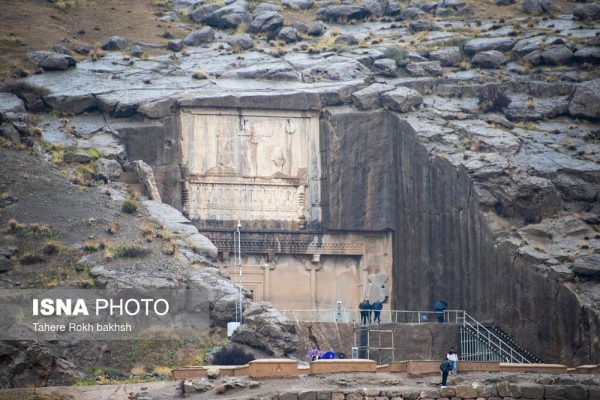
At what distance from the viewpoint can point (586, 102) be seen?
259ft

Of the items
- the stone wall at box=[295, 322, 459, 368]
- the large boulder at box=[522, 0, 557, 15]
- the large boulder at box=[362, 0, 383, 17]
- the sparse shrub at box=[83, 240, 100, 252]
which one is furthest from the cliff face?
the large boulder at box=[522, 0, 557, 15]

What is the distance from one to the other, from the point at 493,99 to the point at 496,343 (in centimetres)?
1399

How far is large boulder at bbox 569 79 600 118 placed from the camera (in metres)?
78.8

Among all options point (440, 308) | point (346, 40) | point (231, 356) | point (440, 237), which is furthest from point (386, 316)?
point (346, 40)

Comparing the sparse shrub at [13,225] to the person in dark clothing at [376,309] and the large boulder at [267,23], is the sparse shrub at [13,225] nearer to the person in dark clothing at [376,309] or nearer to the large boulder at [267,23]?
the person in dark clothing at [376,309]

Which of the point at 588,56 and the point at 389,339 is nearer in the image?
the point at 389,339

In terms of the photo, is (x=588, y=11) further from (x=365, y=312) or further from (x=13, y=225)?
(x=13, y=225)

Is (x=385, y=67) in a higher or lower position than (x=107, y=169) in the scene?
higher

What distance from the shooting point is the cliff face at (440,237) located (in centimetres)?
6750

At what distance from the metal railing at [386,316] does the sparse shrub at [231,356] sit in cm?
763

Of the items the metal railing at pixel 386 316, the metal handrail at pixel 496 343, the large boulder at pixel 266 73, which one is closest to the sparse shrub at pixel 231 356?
the metal railing at pixel 386 316

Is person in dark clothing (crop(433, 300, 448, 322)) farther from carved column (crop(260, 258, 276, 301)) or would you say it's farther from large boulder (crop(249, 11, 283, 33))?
large boulder (crop(249, 11, 283, 33))

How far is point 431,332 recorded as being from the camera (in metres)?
69.1

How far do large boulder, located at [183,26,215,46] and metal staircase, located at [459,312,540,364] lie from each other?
A: 22.2 metres
